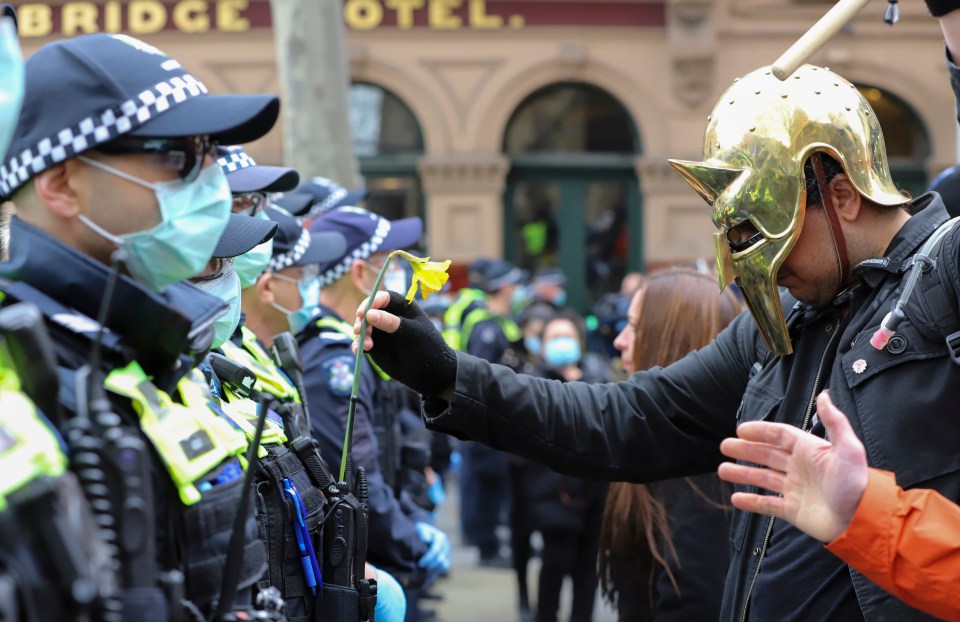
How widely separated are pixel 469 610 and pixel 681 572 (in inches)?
170

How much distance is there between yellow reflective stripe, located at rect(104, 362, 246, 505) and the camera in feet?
5.93

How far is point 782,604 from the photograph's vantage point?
8.43 feet

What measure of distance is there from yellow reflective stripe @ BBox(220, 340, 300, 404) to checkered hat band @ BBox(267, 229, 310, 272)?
0.91 m

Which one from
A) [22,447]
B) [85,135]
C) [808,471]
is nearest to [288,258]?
[85,135]

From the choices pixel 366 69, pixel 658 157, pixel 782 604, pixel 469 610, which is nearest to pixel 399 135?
pixel 366 69

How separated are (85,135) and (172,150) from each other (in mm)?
162

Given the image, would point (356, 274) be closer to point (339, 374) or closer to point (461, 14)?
point (339, 374)

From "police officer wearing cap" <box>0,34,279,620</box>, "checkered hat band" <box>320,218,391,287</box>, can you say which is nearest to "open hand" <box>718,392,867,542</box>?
"police officer wearing cap" <box>0,34,279,620</box>

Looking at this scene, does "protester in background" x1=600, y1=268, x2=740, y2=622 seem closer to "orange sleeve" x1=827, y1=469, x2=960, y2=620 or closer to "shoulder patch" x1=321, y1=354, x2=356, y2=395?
"shoulder patch" x1=321, y1=354, x2=356, y2=395

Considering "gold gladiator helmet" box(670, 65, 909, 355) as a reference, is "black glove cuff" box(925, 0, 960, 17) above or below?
above

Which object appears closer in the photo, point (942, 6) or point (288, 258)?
point (942, 6)

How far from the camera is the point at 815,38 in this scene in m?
2.50

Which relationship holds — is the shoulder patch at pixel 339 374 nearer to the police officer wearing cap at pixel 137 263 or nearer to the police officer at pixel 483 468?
the police officer wearing cap at pixel 137 263

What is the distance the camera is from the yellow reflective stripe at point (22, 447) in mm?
1454
